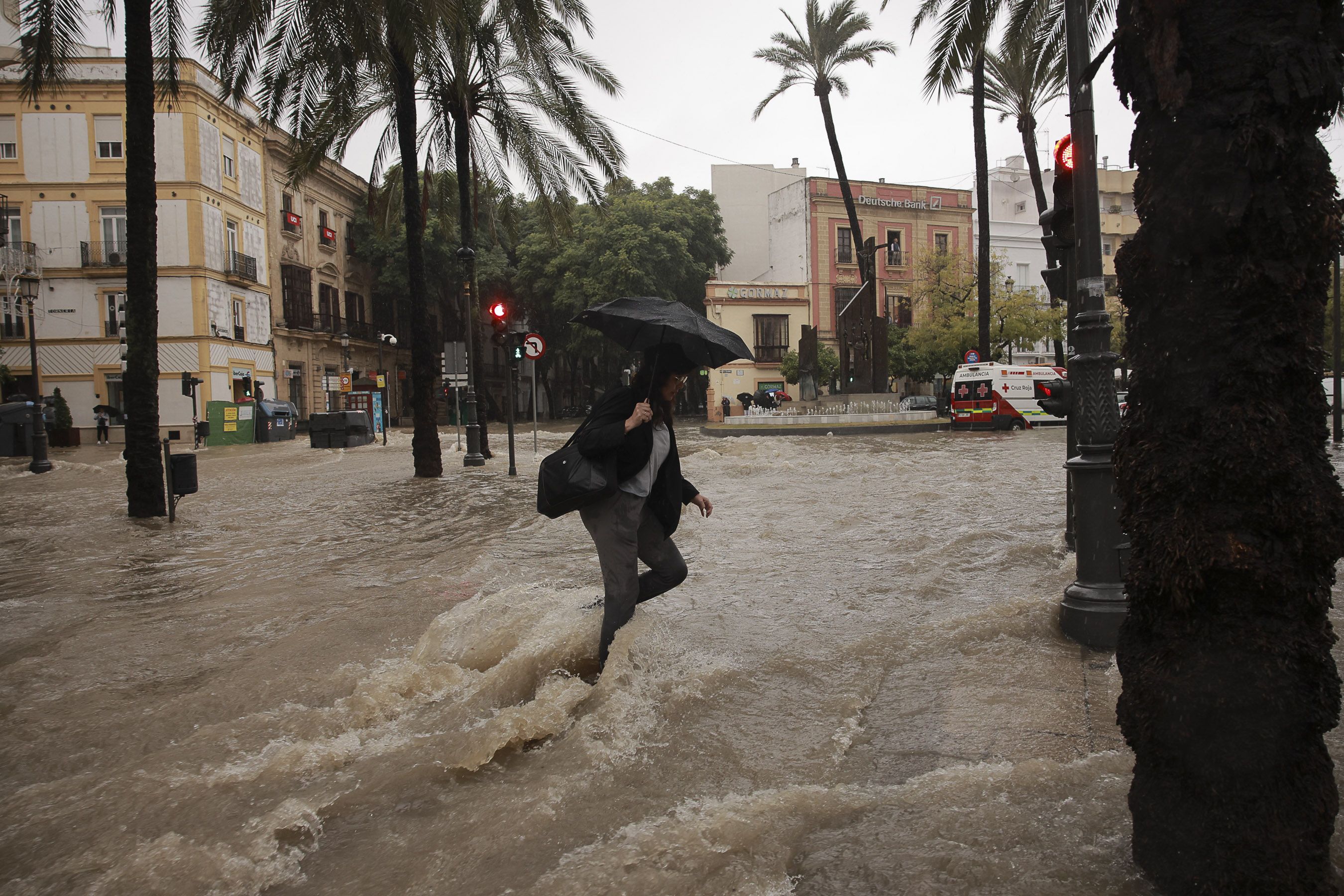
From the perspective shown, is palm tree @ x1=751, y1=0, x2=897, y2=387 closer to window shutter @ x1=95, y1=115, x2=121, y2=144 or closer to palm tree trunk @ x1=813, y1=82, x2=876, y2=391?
palm tree trunk @ x1=813, y1=82, x2=876, y2=391

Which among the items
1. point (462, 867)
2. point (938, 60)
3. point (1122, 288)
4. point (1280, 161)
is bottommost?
point (462, 867)

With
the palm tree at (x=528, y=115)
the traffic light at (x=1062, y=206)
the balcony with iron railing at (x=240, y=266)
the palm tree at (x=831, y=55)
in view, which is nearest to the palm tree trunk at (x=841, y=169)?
the palm tree at (x=831, y=55)

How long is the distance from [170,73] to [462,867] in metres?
13.3

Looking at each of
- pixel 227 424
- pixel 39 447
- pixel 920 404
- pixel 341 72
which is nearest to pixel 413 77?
pixel 341 72

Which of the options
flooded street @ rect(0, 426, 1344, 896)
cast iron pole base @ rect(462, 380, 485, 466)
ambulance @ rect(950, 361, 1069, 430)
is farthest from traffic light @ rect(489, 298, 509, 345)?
ambulance @ rect(950, 361, 1069, 430)

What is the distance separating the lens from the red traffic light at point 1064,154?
620cm

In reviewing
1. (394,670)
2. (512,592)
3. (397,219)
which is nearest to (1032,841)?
(394,670)

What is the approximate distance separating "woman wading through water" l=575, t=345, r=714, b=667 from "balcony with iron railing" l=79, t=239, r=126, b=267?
38598 millimetres

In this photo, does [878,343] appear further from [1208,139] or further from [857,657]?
[1208,139]

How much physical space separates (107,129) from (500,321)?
28227 millimetres

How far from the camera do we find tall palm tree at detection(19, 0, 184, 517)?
1090cm

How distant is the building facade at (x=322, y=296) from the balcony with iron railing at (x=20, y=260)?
8887 millimetres

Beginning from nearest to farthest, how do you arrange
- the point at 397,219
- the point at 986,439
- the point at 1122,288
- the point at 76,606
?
the point at 1122,288
the point at 76,606
the point at 397,219
the point at 986,439

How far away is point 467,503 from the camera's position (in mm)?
13016
